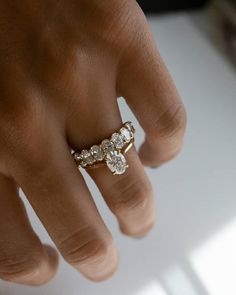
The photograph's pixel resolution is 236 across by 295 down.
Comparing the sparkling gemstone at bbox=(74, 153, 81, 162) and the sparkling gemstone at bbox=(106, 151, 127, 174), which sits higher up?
the sparkling gemstone at bbox=(74, 153, 81, 162)

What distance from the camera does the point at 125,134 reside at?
0.48m

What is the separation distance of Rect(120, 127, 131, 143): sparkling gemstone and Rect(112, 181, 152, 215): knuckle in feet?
0.14

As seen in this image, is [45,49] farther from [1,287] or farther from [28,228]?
[1,287]

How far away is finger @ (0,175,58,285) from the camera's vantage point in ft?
1.53

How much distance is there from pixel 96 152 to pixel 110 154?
0.04ft

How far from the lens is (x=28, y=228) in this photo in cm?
48

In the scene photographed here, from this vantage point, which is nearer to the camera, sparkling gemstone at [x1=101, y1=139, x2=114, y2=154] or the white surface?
sparkling gemstone at [x1=101, y1=139, x2=114, y2=154]

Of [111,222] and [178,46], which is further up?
[178,46]

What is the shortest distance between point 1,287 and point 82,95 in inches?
10.5

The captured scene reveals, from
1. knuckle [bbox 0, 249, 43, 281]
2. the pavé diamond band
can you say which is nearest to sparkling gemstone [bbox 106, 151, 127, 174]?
the pavé diamond band

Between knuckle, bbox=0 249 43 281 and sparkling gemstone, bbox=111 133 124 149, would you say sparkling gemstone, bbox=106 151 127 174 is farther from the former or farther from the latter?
knuckle, bbox=0 249 43 281

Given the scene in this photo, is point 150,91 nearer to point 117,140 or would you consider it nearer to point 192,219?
point 117,140

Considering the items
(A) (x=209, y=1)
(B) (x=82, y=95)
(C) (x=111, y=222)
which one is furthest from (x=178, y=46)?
(B) (x=82, y=95)

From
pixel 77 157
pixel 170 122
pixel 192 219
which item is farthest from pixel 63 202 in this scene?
pixel 192 219
